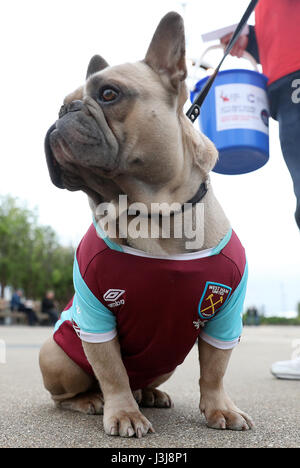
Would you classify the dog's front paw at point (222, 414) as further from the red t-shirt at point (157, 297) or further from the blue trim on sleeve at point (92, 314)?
the blue trim on sleeve at point (92, 314)

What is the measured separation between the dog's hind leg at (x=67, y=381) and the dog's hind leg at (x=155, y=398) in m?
0.28

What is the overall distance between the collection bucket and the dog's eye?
1.18 m

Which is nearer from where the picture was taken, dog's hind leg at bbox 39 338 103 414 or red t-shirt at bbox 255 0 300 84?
dog's hind leg at bbox 39 338 103 414

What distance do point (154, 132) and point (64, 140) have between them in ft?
1.17

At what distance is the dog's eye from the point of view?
6.43 ft

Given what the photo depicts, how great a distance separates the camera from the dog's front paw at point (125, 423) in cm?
183

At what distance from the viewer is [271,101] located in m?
3.19

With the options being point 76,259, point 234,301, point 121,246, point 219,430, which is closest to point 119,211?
point 121,246

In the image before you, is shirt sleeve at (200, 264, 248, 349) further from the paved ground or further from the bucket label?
the bucket label

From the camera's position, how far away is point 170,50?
2.15 m

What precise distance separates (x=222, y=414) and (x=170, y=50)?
159 centimetres

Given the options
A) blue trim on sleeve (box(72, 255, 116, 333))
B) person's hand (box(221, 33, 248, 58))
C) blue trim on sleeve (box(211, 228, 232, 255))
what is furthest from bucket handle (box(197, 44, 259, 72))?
blue trim on sleeve (box(72, 255, 116, 333))

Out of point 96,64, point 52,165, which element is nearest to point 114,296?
point 52,165

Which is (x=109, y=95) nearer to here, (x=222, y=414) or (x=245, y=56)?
(x=222, y=414)
